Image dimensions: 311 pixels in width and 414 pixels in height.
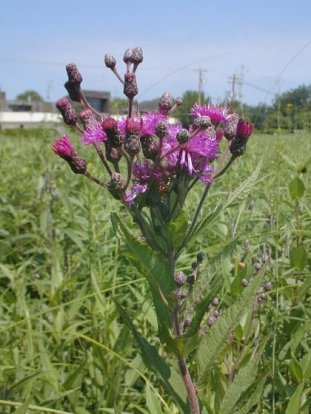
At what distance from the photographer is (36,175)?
4723 millimetres

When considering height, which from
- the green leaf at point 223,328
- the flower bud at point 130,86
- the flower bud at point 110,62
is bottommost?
A: the green leaf at point 223,328

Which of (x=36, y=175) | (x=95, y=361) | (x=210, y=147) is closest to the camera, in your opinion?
(x=210, y=147)

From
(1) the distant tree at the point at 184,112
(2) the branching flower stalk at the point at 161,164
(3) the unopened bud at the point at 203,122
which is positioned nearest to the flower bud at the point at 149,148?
(2) the branching flower stalk at the point at 161,164

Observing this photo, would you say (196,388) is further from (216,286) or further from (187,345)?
(216,286)

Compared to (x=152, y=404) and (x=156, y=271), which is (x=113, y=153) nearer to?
(x=156, y=271)

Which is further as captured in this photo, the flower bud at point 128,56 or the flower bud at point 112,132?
the flower bud at point 128,56

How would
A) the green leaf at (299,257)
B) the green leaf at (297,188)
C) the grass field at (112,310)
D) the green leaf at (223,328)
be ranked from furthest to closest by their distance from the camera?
the green leaf at (297,188) → the green leaf at (299,257) → the grass field at (112,310) → the green leaf at (223,328)

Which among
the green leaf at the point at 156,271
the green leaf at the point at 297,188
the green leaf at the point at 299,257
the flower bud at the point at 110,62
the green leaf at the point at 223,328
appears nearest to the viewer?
the green leaf at the point at 156,271

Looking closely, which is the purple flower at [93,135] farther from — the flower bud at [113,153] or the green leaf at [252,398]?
the green leaf at [252,398]

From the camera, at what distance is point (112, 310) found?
2205 mm

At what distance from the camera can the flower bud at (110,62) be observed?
1.33 metres

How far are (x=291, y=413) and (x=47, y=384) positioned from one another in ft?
2.98

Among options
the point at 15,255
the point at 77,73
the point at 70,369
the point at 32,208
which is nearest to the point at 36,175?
the point at 32,208

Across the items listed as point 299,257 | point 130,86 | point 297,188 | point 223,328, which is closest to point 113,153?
point 130,86
